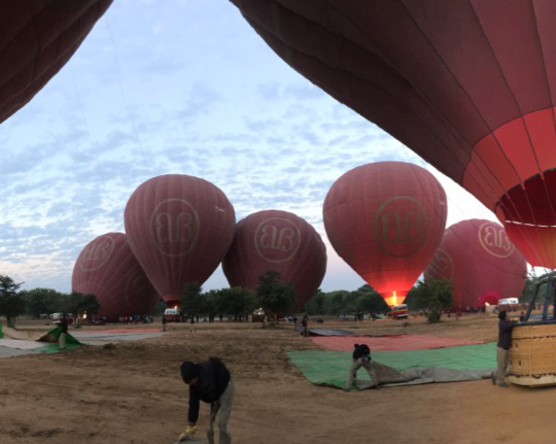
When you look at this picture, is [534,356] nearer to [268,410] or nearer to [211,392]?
[268,410]

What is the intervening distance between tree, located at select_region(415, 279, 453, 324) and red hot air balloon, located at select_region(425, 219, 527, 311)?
14.5m

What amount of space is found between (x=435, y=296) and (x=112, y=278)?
36.6 m

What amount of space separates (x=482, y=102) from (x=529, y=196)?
6.96 ft

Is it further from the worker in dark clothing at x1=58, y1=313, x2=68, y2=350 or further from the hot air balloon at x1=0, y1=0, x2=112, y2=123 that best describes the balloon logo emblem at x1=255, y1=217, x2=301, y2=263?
the hot air balloon at x1=0, y1=0, x2=112, y2=123

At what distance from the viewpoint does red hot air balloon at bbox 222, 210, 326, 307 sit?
49469 mm

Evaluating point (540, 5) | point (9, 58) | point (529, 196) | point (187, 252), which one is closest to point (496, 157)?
point (529, 196)

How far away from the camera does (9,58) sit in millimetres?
9078

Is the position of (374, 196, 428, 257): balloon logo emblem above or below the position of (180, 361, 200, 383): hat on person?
above

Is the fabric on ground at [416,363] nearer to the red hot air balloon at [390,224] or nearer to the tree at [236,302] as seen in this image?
the red hot air balloon at [390,224]


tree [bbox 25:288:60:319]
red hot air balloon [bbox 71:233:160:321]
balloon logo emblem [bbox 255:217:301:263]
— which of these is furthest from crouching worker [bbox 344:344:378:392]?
tree [bbox 25:288:60:319]

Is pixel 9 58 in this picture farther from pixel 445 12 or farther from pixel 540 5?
pixel 540 5

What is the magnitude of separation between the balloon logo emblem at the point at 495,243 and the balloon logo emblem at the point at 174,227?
103 feet

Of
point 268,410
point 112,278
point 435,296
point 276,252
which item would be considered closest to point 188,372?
point 268,410

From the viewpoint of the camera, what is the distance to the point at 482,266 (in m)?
51.1
